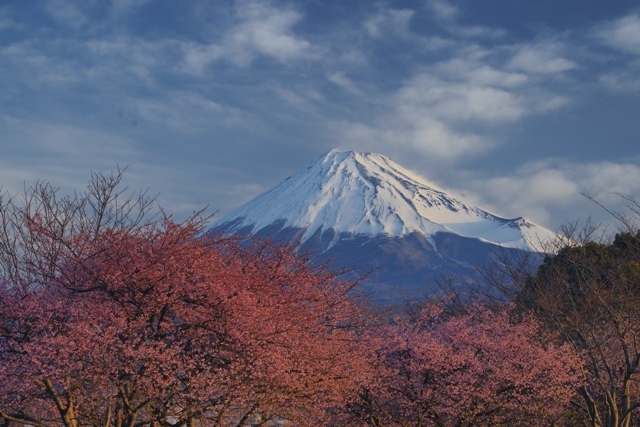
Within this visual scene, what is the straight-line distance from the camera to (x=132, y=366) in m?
9.28

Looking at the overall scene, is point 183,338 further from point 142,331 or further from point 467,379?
point 467,379

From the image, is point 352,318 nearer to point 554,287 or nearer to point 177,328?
point 177,328

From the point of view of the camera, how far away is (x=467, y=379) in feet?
45.5

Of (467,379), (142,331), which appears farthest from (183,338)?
(467,379)

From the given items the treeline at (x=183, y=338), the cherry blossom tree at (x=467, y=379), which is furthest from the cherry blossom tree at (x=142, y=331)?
the cherry blossom tree at (x=467, y=379)

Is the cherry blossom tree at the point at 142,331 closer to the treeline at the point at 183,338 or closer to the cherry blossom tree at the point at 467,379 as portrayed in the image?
the treeline at the point at 183,338

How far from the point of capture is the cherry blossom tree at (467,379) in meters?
13.9

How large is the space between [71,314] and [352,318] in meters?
5.93

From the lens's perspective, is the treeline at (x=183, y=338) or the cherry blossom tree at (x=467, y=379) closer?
the treeline at (x=183, y=338)

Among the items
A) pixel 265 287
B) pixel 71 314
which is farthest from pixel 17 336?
pixel 265 287

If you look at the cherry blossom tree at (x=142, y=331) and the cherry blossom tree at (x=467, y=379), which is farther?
the cherry blossom tree at (x=467, y=379)

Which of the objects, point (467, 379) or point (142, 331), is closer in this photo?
point (142, 331)

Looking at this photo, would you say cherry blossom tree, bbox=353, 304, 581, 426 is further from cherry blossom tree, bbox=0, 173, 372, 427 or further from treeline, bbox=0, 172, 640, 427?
cherry blossom tree, bbox=0, 173, 372, 427

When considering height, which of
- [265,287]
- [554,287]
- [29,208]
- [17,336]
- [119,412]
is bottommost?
[119,412]
